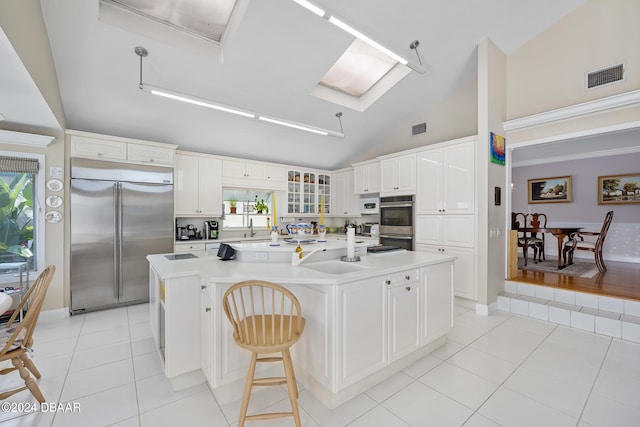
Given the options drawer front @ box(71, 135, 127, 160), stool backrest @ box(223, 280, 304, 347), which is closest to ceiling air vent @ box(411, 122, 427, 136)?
stool backrest @ box(223, 280, 304, 347)

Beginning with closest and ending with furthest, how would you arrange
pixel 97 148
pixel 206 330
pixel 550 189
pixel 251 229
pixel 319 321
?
pixel 319 321
pixel 206 330
pixel 97 148
pixel 251 229
pixel 550 189

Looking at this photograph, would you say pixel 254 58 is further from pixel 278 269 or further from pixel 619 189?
pixel 619 189

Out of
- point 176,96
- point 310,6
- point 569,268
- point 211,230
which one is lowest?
point 569,268

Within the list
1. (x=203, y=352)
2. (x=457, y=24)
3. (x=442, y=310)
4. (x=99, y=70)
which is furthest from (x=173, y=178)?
(x=457, y=24)

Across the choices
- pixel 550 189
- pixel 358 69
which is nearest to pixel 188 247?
pixel 358 69

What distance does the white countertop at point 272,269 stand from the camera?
187cm

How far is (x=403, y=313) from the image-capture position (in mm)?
2283

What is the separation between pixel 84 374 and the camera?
230 centimetres

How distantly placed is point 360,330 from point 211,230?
364cm

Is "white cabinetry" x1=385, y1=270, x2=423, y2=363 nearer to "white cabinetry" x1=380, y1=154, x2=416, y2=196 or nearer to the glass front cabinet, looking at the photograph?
"white cabinetry" x1=380, y1=154, x2=416, y2=196

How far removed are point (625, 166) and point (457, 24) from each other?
215 inches

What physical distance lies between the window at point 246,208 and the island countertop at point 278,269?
2.65 metres

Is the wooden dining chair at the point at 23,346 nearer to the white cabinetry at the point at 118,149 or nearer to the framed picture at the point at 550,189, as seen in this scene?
the white cabinetry at the point at 118,149

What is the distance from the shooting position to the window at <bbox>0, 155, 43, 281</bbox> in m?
3.27
